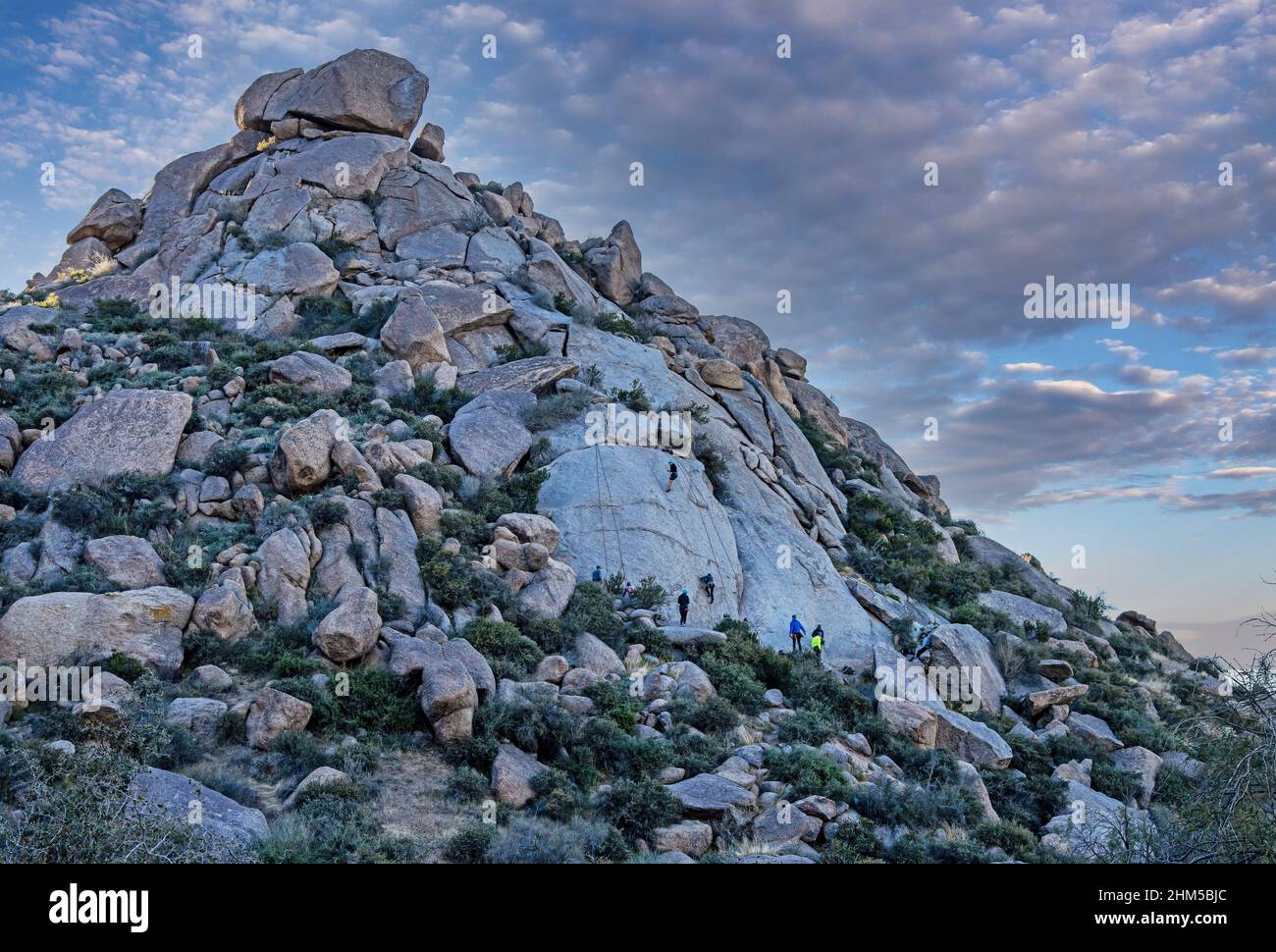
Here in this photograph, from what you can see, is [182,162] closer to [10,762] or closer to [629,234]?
[629,234]

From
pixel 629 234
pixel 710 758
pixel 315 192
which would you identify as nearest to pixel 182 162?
pixel 315 192

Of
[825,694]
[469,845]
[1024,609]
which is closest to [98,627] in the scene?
[469,845]

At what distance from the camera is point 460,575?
19703 millimetres

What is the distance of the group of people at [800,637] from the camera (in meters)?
24.0

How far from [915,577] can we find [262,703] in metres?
24.8

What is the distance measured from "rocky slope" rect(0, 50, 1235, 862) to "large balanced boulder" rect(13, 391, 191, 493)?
3.6 inches

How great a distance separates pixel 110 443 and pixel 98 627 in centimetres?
858

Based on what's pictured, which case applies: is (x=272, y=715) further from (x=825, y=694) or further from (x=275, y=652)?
(x=825, y=694)

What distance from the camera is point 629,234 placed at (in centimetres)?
5066

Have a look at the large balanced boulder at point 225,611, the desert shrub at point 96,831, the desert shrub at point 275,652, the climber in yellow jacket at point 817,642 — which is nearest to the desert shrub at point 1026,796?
the climber in yellow jacket at point 817,642

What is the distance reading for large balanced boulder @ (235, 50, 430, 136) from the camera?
43.8 m

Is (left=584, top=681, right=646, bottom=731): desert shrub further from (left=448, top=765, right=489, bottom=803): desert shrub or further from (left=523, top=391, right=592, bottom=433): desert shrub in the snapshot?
(left=523, top=391, right=592, bottom=433): desert shrub

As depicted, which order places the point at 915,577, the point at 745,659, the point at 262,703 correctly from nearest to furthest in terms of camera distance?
1. the point at 262,703
2. the point at 745,659
3. the point at 915,577
